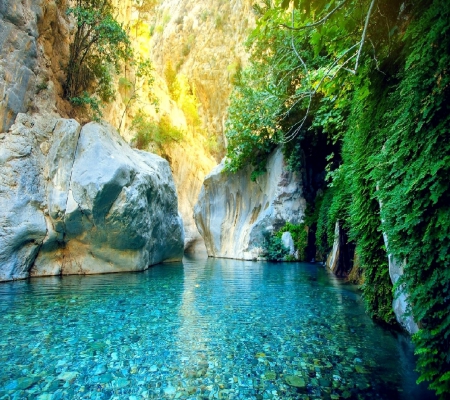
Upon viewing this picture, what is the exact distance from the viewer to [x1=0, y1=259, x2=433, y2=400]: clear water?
279 centimetres

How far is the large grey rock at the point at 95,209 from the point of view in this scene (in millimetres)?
9836

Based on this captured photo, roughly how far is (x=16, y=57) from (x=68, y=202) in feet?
16.2

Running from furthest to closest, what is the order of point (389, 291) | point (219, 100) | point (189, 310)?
point (219, 100), point (189, 310), point (389, 291)

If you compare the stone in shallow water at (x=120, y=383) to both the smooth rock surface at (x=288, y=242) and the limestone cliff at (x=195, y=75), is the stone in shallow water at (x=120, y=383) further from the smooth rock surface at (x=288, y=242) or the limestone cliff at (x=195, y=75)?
the limestone cliff at (x=195, y=75)

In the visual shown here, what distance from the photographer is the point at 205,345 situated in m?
3.82

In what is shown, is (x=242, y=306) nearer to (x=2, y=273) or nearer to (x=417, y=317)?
(x=417, y=317)

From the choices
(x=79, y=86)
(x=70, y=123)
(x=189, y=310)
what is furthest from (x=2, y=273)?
(x=79, y=86)

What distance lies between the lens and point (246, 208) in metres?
19.7

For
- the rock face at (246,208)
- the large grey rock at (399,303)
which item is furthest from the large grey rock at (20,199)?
the rock face at (246,208)

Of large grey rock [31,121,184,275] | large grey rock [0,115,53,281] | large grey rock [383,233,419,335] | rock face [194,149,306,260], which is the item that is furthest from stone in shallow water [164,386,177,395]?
rock face [194,149,306,260]

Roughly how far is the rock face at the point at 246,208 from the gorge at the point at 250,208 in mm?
112

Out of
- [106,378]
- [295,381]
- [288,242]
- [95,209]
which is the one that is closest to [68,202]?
[95,209]

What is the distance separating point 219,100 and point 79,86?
951 inches

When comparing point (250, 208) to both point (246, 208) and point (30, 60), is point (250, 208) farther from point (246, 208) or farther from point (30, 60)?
point (30, 60)
